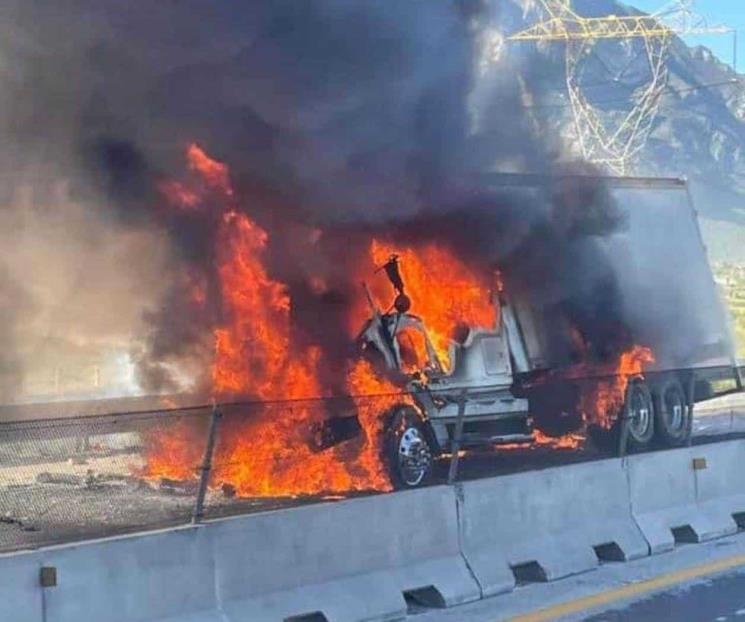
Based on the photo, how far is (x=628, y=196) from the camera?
53.5 ft

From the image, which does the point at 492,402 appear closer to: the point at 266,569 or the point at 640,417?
the point at 640,417

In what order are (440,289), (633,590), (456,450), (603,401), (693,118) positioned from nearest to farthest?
(633,590) < (456,450) < (603,401) < (440,289) < (693,118)

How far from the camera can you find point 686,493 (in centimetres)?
993

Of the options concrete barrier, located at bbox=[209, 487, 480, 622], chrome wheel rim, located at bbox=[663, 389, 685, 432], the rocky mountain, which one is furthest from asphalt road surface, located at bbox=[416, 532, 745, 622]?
the rocky mountain

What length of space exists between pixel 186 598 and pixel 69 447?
3218 millimetres

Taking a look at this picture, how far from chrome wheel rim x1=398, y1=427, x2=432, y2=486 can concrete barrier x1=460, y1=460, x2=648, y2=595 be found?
6.54 feet

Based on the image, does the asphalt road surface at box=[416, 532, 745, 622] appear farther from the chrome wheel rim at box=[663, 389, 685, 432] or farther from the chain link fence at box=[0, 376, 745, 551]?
the chrome wheel rim at box=[663, 389, 685, 432]

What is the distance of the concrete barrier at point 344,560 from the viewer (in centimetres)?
668

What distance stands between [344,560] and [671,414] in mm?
8891

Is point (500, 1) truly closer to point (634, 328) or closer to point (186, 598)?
point (634, 328)

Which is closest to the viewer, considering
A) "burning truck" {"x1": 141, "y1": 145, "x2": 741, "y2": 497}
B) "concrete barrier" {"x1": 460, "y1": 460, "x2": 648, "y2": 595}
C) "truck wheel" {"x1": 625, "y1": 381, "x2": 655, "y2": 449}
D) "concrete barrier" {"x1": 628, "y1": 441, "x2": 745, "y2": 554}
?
"concrete barrier" {"x1": 460, "y1": 460, "x2": 648, "y2": 595}

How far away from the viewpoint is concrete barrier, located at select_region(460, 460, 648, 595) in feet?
26.6

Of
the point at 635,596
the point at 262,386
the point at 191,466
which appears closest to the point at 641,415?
the point at 262,386

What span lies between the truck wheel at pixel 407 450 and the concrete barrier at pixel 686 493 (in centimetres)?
198
